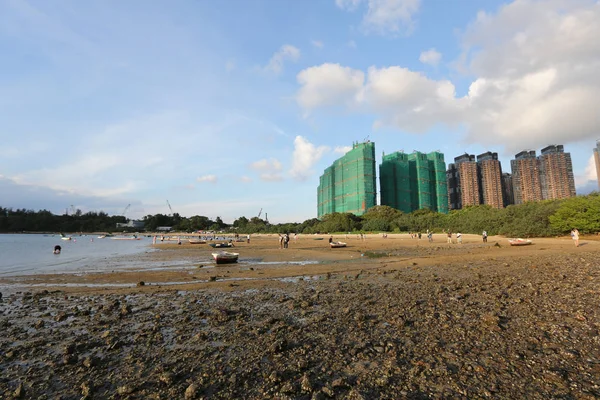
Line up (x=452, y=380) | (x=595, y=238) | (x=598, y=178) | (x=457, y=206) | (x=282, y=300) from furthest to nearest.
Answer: (x=457, y=206) < (x=598, y=178) < (x=595, y=238) < (x=282, y=300) < (x=452, y=380)

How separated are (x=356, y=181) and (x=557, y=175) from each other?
9161 cm

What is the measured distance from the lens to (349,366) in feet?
18.6

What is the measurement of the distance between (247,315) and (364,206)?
141297 mm

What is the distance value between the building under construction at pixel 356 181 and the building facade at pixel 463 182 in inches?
1960

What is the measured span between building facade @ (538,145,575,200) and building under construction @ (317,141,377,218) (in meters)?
79.0

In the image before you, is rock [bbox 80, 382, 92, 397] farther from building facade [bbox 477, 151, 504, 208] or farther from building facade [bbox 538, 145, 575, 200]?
building facade [bbox 477, 151, 504, 208]

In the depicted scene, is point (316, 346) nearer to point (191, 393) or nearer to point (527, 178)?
point (191, 393)

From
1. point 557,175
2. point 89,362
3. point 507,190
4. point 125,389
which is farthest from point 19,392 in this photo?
point 507,190

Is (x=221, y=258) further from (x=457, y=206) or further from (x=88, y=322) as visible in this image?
(x=457, y=206)

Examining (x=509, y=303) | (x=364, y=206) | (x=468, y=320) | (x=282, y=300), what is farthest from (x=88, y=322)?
(x=364, y=206)

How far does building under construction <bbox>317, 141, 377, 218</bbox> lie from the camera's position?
150 metres

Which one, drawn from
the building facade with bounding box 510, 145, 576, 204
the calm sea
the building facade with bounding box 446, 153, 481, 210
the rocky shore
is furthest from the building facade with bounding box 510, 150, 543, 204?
the calm sea

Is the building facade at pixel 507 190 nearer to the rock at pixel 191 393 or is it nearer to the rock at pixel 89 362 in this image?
the rock at pixel 191 393

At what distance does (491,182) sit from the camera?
151500 mm
